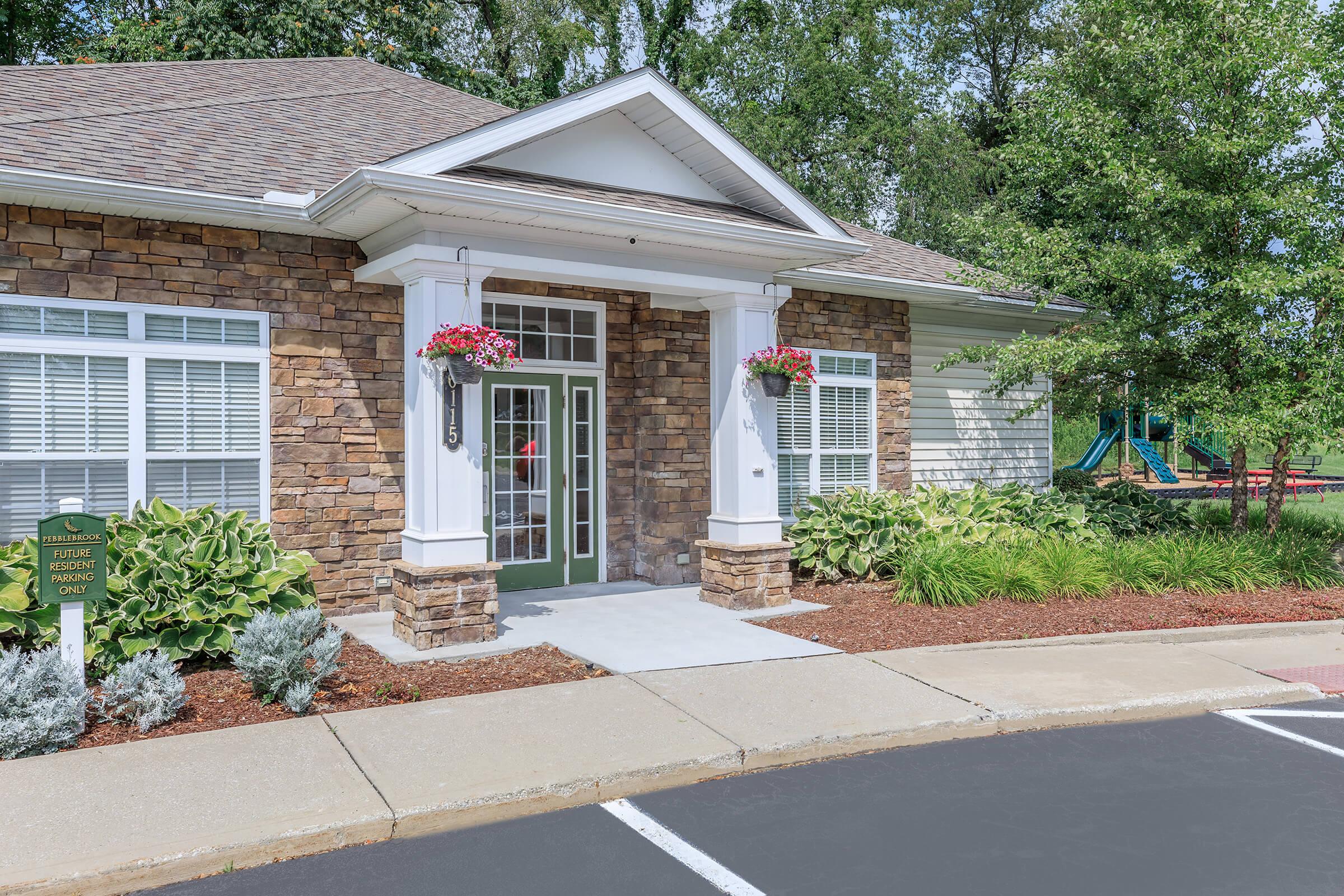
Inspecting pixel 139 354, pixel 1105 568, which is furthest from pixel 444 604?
pixel 1105 568

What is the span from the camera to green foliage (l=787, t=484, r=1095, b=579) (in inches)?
381

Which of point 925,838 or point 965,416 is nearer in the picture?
point 925,838

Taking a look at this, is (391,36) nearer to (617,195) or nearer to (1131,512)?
(617,195)

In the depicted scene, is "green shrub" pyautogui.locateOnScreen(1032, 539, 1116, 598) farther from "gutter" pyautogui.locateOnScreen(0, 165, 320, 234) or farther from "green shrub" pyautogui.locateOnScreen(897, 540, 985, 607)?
"gutter" pyautogui.locateOnScreen(0, 165, 320, 234)

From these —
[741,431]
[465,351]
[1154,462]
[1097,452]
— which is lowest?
[1154,462]

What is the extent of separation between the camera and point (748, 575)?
866cm

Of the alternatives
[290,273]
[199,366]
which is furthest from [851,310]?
[199,366]

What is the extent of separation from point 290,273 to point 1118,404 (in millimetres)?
9601

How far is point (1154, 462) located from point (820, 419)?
16.1 metres

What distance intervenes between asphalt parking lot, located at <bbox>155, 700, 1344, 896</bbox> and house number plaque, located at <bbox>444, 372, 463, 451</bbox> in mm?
3363

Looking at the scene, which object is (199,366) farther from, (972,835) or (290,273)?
(972,835)

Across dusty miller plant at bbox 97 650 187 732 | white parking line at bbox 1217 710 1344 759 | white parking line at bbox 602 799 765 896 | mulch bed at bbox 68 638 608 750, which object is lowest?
white parking line at bbox 1217 710 1344 759

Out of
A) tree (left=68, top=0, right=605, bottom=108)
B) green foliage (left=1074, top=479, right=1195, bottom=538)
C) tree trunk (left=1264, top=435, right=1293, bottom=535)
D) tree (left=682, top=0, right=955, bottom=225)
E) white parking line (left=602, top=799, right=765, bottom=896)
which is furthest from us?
tree (left=682, top=0, right=955, bottom=225)

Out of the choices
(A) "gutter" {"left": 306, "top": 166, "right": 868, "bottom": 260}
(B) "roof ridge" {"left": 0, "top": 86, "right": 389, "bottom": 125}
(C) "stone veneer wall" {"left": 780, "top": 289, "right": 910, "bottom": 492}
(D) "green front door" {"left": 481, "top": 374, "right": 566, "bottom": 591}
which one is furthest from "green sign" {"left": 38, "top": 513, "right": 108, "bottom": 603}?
(C) "stone veneer wall" {"left": 780, "top": 289, "right": 910, "bottom": 492}
